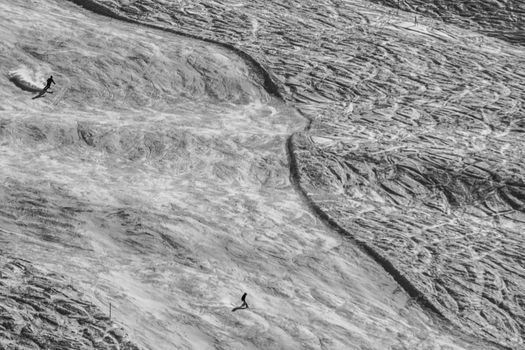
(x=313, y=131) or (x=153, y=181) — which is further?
(x=313, y=131)

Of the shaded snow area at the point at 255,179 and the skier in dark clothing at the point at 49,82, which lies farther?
the skier in dark clothing at the point at 49,82

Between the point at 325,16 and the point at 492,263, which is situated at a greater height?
the point at 325,16

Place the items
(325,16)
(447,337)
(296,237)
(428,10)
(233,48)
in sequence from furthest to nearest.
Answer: (428,10), (325,16), (233,48), (296,237), (447,337)

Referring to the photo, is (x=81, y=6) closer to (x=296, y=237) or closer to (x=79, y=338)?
(x=296, y=237)

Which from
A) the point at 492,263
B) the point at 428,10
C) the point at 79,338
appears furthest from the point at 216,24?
the point at 79,338

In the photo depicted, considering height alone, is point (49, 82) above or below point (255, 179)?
above

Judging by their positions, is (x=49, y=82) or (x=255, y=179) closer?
(x=255, y=179)

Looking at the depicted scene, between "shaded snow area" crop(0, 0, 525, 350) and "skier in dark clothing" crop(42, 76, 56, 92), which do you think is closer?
"shaded snow area" crop(0, 0, 525, 350)

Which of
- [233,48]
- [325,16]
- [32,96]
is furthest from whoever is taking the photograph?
[325,16]
